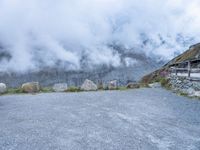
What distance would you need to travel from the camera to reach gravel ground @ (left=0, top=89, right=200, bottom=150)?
719 cm

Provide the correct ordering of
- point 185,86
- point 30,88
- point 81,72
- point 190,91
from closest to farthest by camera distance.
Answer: point 190,91, point 185,86, point 30,88, point 81,72

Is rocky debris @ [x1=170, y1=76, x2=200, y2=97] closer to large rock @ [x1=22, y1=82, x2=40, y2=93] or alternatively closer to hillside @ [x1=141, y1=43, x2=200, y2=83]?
hillside @ [x1=141, y1=43, x2=200, y2=83]

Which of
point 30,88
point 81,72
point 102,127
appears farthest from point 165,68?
point 81,72

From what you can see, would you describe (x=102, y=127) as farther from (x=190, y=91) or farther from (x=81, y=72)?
(x=81, y=72)

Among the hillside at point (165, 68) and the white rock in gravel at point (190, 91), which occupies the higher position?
the hillside at point (165, 68)

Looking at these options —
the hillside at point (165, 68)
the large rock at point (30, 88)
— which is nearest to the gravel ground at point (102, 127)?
the large rock at point (30, 88)

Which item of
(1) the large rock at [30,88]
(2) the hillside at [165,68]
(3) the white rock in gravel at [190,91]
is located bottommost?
(3) the white rock in gravel at [190,91]

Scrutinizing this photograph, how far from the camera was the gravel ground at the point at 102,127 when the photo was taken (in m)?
7.19

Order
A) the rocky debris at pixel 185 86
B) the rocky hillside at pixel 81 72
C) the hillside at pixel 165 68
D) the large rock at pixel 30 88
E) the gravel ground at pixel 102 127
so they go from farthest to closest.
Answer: the rocky hillside at pixel 81 72
the hillside at pixel 165 68
the large rock at pixel 30 88
the rocky debris at pixel 185 86
the gravel ground at pixel 102 127

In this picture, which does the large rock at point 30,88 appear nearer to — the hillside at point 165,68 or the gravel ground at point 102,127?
the gravel ground at point 102,127

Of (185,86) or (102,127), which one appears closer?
(102,127)

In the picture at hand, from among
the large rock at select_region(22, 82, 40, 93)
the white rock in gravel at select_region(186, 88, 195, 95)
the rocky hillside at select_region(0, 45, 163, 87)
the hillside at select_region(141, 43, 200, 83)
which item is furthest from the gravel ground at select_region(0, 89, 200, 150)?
the rocky hillside at select_region(0, 45, 163, 87)

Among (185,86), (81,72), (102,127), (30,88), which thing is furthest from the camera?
(81,72)

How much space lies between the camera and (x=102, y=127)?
902 cm
